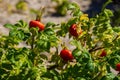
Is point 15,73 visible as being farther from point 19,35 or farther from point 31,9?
point 31,9

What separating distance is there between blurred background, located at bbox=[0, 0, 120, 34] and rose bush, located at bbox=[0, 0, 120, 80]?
4.04m

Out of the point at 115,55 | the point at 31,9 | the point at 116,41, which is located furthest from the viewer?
the point at 31,9

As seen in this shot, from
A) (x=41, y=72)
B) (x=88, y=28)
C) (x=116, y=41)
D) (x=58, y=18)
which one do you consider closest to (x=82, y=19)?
(x=88, y=28)

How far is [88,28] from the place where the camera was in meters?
→ 2.81

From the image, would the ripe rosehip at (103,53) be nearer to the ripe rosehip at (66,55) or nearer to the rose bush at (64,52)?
the rose bush at (64,52)

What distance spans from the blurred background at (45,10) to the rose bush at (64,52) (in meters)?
4.04

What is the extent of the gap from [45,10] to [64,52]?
483cm

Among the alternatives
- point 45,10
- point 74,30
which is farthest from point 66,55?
point 45,10

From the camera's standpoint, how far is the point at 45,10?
7578 mm

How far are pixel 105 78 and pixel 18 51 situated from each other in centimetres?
63

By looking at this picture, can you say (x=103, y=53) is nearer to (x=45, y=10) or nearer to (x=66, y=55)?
(x=66, y=55)

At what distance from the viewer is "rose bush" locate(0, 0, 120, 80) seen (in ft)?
8.41

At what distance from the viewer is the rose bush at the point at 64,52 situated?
2.56 metres

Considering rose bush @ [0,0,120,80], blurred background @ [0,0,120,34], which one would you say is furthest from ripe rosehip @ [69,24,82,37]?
blurred background @ [0,0,120,34]
